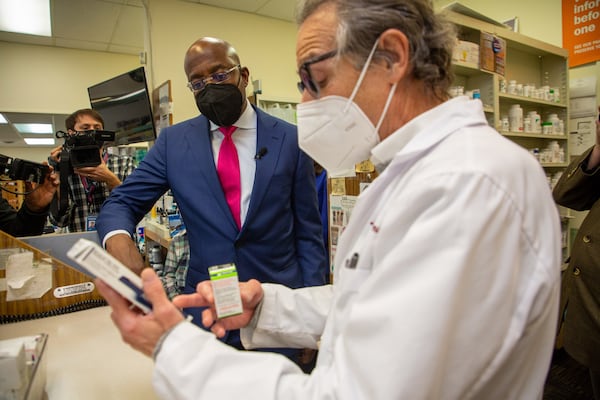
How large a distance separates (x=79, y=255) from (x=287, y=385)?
37 cm

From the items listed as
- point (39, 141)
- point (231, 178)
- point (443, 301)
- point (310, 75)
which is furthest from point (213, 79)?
point (39, 141)

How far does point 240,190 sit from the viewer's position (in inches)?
52.9

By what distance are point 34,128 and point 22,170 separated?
7174 millimetres

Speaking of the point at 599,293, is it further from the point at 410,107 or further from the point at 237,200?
the point at 237,200

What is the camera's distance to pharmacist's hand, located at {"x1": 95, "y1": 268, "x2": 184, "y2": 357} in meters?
0.60

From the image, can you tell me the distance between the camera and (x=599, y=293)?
1.48 m

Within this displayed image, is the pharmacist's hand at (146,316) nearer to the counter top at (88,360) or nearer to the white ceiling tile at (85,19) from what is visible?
the counter top at (88,360)

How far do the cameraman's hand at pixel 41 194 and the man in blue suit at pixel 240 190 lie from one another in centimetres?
58

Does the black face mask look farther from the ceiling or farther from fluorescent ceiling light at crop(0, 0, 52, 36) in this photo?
fluorescent ceiling light at crop(0, 0, 52, 36)

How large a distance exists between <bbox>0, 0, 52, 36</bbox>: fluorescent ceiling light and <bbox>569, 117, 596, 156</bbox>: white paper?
538 centimetres

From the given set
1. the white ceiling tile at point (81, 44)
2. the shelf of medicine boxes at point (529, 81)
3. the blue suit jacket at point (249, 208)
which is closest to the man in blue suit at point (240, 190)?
the blue suit jacket at point (249, 208)

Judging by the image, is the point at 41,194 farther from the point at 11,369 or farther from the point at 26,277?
the point at 11,369

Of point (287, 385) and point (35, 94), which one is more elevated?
point (35, 94)

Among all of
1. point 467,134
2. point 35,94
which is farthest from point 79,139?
point 35,94
